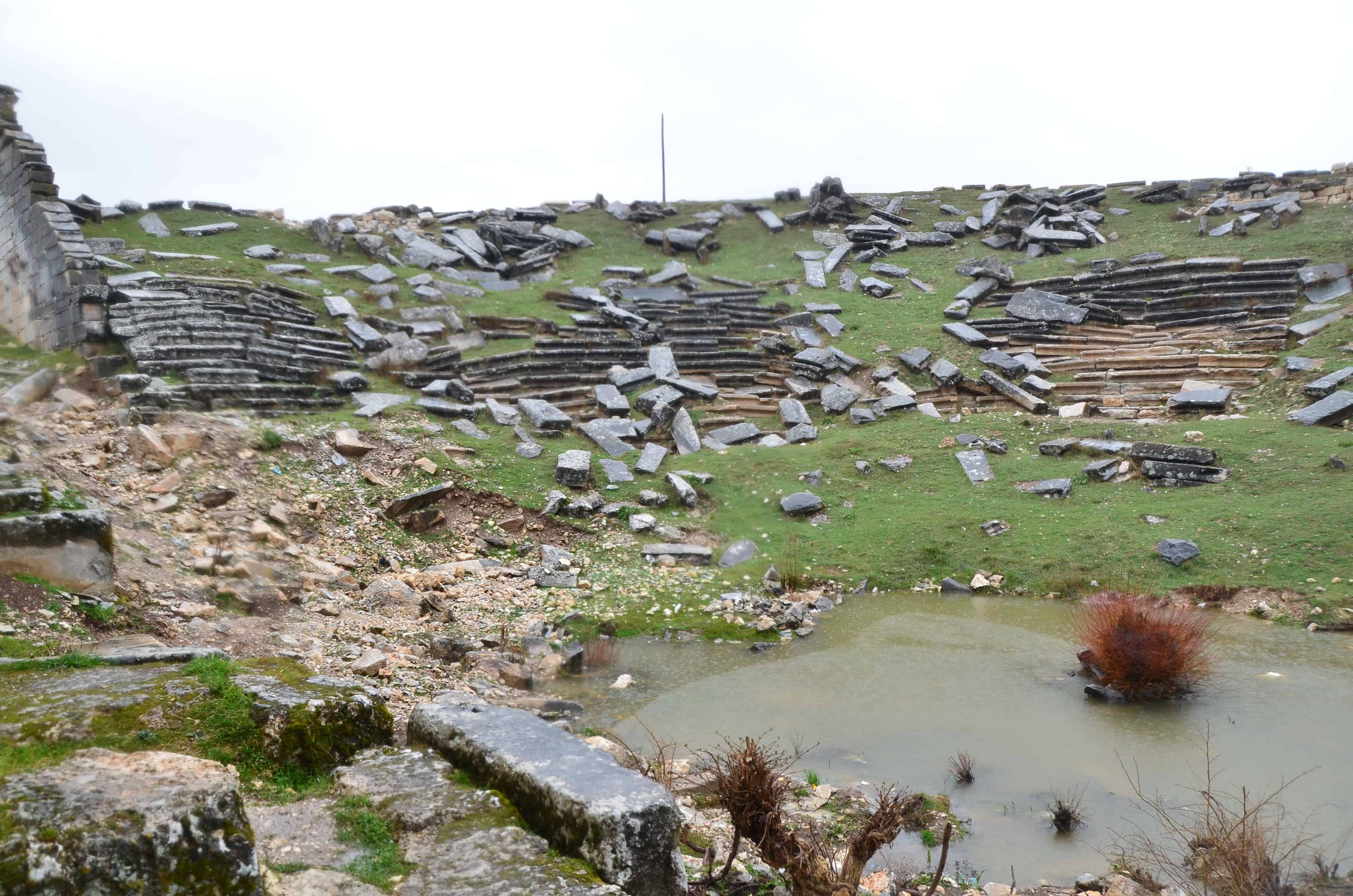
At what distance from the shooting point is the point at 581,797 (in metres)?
3.30

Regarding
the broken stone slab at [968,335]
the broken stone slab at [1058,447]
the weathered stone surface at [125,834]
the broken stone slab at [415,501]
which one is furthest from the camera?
the broken stone slab at [968,335]

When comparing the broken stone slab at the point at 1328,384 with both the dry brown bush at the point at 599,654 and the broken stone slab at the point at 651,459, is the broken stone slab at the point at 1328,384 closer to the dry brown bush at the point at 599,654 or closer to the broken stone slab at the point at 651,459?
the broken stone slab at the point at 651,459

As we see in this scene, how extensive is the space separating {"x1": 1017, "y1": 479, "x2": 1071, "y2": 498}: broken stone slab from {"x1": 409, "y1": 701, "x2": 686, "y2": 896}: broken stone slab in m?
8.98

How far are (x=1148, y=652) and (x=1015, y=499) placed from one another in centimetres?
444

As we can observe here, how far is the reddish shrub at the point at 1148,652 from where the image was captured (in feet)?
23.1

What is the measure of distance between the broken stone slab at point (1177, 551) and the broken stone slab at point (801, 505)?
12.7 feet

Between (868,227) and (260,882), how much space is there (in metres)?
24.5

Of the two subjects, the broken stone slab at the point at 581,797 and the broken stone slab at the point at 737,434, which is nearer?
the broken stone slab at the point at 581,797

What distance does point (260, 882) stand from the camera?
2.58 m

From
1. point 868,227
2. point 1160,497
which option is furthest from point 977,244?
point 1160,497

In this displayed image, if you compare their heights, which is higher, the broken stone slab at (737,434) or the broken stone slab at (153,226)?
the broken stone slab at (153,226)

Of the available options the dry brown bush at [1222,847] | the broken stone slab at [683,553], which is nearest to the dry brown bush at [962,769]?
the dry brown bush at [1222,847]

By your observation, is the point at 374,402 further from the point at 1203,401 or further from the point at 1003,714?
the point at 1203,401

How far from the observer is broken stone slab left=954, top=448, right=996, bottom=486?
11945 millimetres
